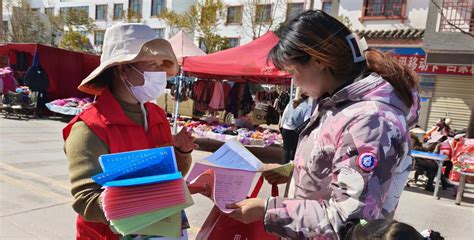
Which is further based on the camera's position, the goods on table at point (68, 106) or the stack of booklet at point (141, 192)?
the goods on table at point (68, 106)

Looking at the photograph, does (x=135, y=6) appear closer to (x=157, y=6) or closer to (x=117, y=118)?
(x=157, y=6)

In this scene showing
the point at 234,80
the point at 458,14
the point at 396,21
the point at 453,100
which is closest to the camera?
the point at 234,80

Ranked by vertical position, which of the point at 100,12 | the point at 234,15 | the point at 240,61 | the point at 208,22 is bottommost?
the point at 240,61

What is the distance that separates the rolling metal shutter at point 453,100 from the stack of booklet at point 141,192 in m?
16.9

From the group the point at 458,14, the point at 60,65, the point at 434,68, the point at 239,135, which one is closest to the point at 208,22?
the point at 60,65

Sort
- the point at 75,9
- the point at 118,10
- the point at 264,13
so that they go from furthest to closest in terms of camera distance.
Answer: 1. the point at 75,9
2. the point at 118,10
3. the point at 264,13

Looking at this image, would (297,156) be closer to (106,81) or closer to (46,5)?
(106,81)

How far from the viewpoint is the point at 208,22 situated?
1089 inches

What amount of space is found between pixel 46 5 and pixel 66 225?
160 ft

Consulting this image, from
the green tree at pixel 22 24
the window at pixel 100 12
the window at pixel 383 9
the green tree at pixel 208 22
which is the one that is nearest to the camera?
the window at pixel 383 9

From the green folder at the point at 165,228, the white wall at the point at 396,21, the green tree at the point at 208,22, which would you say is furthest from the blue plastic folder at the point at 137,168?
the green tree at the point at 208,22

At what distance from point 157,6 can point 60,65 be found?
2505 centimetres

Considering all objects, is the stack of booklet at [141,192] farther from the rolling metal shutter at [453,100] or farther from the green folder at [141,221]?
the rolling metal shutter at [453,100]

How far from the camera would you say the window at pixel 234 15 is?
1159 inches
